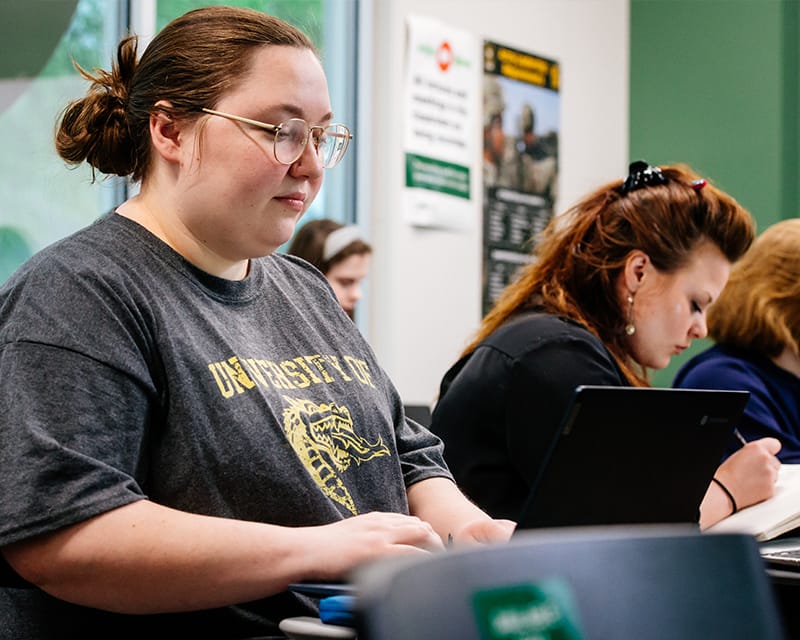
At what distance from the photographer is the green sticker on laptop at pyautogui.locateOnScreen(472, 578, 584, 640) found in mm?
544

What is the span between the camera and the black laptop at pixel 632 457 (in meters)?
1.21

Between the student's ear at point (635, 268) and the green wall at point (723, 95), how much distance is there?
7.09ft

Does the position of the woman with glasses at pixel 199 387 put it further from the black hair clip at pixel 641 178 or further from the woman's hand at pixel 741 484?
the black hair clip at pixel 641 178

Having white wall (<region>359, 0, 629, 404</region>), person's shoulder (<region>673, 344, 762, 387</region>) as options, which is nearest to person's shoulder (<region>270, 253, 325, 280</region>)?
person's shoulder (<region>673, 344, 762, 387</region>)

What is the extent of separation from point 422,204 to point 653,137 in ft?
4.23

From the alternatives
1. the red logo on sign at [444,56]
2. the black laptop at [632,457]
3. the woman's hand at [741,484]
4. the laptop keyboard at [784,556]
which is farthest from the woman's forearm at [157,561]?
the red logo on sign at [444,56]

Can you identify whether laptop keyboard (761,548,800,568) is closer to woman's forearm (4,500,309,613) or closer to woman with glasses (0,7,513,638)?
woman with glasses (0,7,513,638)

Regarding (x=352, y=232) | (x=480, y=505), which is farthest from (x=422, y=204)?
(x=480, y=505)

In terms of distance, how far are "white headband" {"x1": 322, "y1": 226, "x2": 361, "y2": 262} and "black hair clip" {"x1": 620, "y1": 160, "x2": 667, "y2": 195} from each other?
1.34 metres

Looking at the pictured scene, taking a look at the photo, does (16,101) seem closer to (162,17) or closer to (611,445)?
(162,17)

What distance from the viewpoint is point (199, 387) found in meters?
1.19

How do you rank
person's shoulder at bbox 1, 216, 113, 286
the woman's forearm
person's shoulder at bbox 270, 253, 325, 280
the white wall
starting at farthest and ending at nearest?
the white wall < person's shoulder at bbox 270, 253, 325, 280 < person's shoulder at bbox 1, 216, 113, 286 < the woman's forearm

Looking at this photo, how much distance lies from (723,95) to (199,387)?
3504 millimetres

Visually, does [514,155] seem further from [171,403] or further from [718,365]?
[171,403]
